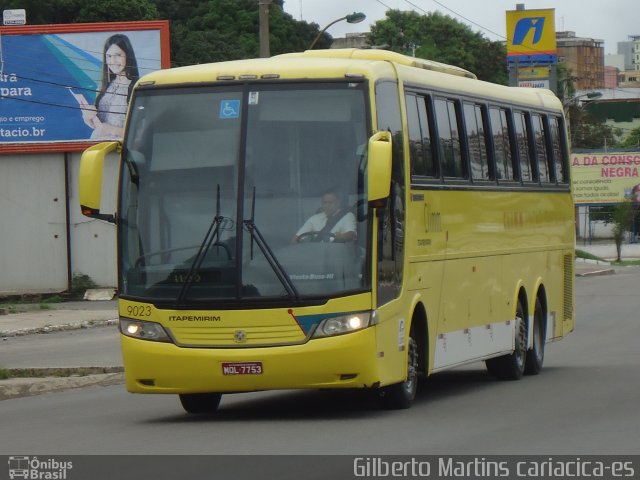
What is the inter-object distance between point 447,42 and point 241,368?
9414cm

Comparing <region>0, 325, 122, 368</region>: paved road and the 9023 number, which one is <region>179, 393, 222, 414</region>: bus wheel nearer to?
the 9023 number

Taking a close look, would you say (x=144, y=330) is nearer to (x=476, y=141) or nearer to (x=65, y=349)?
(x=476, y=141)

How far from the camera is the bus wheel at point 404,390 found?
13633mm

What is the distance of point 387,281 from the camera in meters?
13.0

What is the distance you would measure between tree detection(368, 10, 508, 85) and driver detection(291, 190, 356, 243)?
90.4 m

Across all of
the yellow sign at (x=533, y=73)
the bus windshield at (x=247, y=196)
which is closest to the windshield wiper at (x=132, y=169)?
the bus windshield at (x=247, y=196)

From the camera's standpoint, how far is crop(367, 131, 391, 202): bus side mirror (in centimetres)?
1229

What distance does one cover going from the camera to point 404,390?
1373 cm

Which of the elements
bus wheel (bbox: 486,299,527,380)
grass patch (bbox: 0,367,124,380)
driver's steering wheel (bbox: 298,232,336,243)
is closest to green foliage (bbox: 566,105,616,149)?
grass patch (bbox: 0,367,124,380)

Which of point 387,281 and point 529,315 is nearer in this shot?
point 387,281

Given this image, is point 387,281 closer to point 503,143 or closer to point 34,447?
point 34,447

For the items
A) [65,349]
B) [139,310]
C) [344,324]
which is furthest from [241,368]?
[65,349]
